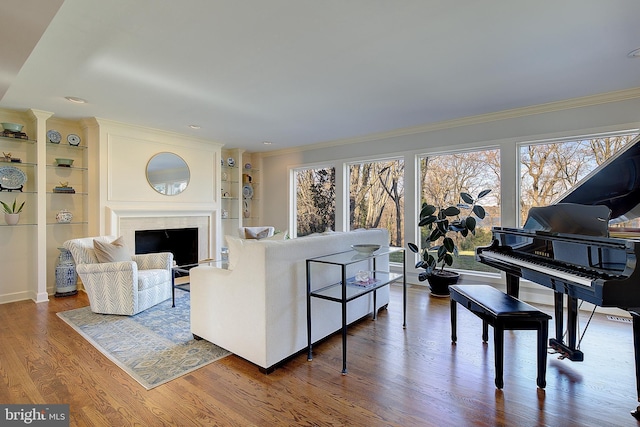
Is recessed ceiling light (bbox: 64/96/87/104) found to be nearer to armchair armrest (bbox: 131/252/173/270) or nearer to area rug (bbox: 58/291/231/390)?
armchair armrest (bbox: 131/252/173/270)

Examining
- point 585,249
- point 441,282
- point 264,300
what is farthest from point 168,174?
point 585,249

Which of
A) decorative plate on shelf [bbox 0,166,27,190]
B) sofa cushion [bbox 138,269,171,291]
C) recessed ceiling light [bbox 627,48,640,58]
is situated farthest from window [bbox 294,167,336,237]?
decorative plate on shelf [bbox 0,166,27,190]

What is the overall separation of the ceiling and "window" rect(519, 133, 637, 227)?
595 millimetres

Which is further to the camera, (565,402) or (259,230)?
(259,230)

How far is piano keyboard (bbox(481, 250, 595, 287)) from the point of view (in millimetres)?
1863

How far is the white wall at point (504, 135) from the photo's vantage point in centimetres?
358

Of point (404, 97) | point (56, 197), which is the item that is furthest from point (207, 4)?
point (56, 197)

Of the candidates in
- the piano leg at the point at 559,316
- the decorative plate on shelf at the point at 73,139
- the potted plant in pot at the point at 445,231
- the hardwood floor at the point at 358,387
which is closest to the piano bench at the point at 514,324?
the hardwood floor at the point at 358,387

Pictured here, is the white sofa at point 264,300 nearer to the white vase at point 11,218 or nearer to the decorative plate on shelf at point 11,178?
the white vase at point 11,218

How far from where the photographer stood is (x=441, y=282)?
168 inches

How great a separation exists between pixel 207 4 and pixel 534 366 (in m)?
3.36

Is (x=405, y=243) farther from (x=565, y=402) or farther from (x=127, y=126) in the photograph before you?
(x=127, y=126)

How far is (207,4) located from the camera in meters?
1.96

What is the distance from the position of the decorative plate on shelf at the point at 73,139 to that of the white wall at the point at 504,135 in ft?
12.1
